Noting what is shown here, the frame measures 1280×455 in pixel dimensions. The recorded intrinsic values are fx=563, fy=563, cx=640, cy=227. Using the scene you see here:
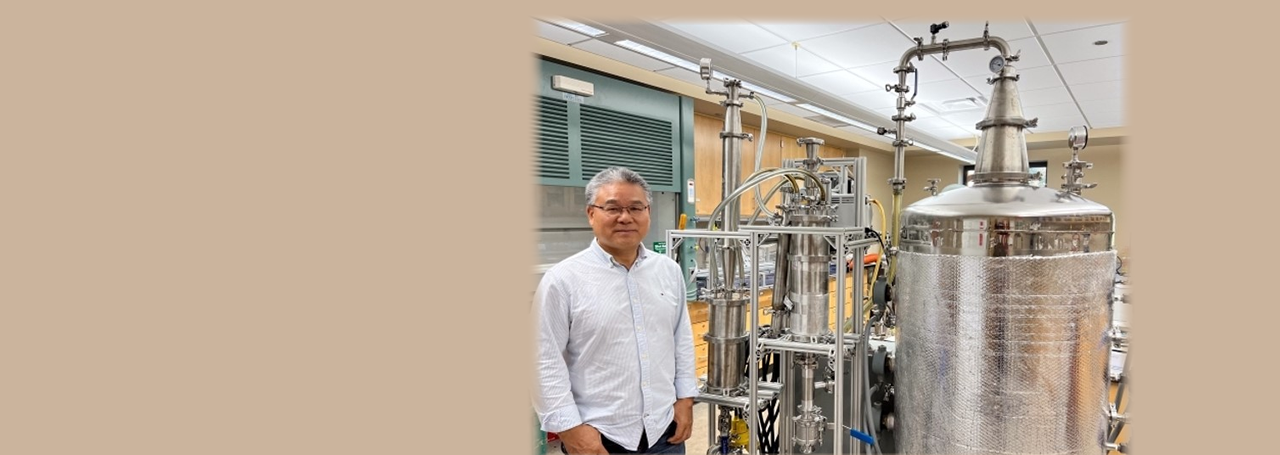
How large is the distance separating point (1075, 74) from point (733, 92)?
404 cm

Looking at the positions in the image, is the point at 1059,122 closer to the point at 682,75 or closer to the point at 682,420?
the point at 682,75

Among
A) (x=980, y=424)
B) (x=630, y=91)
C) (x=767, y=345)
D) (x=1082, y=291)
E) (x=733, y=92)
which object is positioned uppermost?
(x=630, y=91)

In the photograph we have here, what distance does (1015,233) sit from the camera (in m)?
1.47

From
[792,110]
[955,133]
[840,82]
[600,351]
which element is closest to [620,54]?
[840,82]

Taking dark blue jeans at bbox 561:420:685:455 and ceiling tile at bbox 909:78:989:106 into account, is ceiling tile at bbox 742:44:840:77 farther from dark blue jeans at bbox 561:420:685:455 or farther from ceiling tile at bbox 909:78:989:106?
dark blue jeans at bbox 561:420:685:455

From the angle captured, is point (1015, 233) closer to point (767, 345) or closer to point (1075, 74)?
point (767, 345)

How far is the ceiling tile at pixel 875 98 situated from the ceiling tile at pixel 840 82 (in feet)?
0.43

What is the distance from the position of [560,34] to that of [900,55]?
2.33 metres

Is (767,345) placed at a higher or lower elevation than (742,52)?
lower

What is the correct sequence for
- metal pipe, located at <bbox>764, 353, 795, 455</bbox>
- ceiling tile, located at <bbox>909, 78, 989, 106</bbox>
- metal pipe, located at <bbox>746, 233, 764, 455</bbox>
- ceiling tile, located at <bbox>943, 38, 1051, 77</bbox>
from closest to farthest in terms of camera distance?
metal pipe, located at <bbox>746, 233, 764, 455</bbox>, metal pipe, located at <bbox>764, 353, 795, 455</bbox>, ceiling tile, located at <bbox>943, 38, 1051, 77</bbox>, ceiling tile, located at <bbox>909, 78, 989, 106</bbox>

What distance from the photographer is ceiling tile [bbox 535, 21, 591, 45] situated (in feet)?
10.9

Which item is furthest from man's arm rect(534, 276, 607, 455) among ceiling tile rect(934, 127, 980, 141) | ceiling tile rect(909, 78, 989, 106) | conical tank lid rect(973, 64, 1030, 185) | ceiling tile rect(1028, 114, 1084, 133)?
ceiling tile rect(934, 127, 980, 141)

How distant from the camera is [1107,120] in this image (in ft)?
21.7

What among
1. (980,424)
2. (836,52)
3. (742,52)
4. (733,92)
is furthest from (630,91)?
(980,424)
